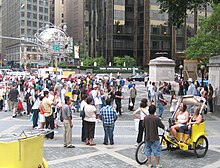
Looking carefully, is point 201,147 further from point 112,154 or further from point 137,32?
point 137,32

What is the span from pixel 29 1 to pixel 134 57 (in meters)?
71.8

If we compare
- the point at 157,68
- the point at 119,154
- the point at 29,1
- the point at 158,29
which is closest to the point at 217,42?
the point at 157,68

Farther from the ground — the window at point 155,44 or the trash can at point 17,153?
the window at point 155,44

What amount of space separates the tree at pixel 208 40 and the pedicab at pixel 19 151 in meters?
29.1

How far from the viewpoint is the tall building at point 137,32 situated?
73875 millimetres

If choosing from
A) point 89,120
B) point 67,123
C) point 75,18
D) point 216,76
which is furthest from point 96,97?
point 75,18

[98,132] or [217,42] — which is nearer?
[98,132]

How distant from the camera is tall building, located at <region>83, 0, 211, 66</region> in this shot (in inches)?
2908

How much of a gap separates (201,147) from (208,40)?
27725mm

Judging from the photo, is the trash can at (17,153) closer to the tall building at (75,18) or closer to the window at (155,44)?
the window at (155,44)

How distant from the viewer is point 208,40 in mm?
36094

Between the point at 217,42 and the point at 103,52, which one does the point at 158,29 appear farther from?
the point at 217,42

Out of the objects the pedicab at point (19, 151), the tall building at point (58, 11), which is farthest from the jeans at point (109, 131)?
the tall building at point (58, 11)

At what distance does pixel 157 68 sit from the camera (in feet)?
109
